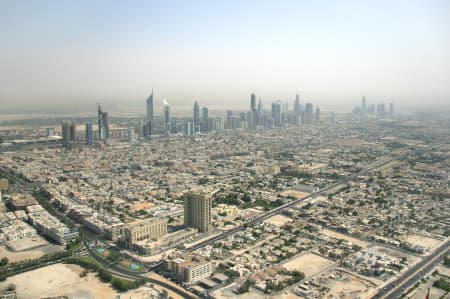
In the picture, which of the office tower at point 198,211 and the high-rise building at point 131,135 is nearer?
the office tower at point 198,211

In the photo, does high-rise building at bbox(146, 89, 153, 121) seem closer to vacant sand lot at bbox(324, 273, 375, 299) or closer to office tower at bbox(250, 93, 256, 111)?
office tower at bbox(250, 93, 256, 111)

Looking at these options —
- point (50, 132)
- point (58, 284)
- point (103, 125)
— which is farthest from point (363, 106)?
point (58, 284)

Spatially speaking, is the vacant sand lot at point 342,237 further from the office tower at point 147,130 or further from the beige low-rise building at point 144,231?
the office tower at point 147,130

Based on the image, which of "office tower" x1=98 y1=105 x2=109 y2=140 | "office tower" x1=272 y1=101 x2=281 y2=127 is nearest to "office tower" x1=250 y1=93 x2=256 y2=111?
"office tower" x1=272 y1=101 x2=281 y2=127

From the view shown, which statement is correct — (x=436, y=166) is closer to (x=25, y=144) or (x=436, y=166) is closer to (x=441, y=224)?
(x=441, y=224)

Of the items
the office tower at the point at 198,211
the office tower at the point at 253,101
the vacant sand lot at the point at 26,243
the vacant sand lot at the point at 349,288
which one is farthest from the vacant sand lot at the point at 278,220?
the office tower at the point at 253,101

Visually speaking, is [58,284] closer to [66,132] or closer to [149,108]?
[66,132]
